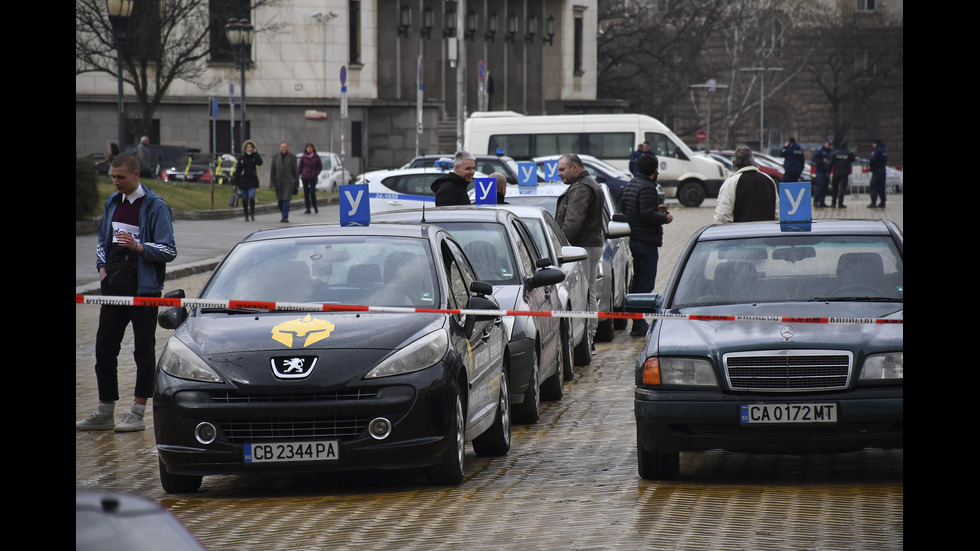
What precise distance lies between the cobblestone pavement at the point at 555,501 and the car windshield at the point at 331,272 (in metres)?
1.02

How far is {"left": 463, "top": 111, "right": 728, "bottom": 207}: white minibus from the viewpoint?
47.4m

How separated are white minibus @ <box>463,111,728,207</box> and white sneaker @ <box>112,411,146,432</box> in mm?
37487

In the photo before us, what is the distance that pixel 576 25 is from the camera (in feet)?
258

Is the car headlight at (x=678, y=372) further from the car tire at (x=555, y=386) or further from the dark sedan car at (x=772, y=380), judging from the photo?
the car tire at (x=555, y=386)

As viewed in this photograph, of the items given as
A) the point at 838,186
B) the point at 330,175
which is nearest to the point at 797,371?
the point at 838,186

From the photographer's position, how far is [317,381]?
7.42 metres

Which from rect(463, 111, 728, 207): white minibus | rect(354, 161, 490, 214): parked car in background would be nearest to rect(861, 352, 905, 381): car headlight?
rect(354, 161, 490, 214): parked car in background

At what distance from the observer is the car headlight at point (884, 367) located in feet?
24.8

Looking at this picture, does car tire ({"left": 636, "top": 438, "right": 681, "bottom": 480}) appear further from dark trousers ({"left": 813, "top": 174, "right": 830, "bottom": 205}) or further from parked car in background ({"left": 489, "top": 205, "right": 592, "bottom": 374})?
dark trousers ({"left": 813, "top": 174, "right": 830, "bottom": 205})
